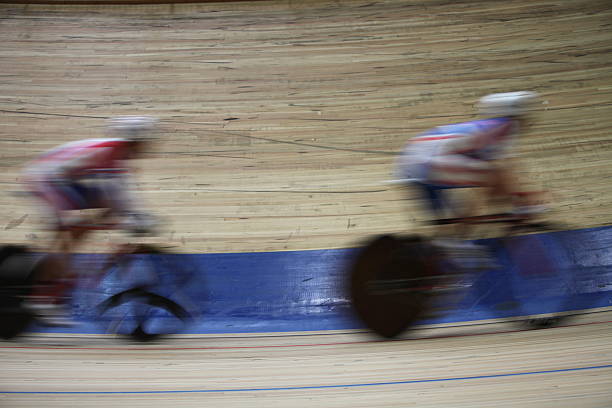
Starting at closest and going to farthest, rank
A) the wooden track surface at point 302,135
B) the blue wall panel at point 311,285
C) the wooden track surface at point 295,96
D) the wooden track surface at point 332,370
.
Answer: the wooden track surface at point 332,370 < the wooden track surface at point 302,135 < the blue wall panel at point 311,285 < the wooden track surface at point 295,96

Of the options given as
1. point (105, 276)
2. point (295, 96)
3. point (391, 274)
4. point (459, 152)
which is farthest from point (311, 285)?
point (295, 96)

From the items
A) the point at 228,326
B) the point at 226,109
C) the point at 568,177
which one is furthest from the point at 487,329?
the point at 226,109

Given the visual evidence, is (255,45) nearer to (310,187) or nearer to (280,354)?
(310,187)

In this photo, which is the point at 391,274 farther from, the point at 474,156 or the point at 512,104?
the point at 512,104

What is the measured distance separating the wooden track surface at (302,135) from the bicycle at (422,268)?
187mm

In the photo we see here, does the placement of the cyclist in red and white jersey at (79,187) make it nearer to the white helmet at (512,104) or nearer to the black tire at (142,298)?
the black tire at (142,298)

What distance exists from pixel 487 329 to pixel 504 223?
1.72ft

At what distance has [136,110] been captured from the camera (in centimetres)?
418

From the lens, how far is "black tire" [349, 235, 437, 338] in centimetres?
189

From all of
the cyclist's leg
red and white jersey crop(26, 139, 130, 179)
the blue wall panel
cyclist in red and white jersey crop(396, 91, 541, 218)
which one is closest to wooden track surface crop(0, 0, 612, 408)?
the blue wall panel

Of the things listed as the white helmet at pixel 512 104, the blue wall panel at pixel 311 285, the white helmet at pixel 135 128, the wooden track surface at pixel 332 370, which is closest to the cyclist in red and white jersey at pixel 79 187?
the white helmet at pixel 135 128

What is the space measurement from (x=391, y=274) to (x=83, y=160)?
4.38 ft

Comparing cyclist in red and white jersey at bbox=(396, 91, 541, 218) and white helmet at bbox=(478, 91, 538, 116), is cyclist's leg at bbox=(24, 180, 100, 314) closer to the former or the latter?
cyclist in red and white jersey at bbox=(396, 91, 541, 218)

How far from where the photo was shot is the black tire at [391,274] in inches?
74.5
